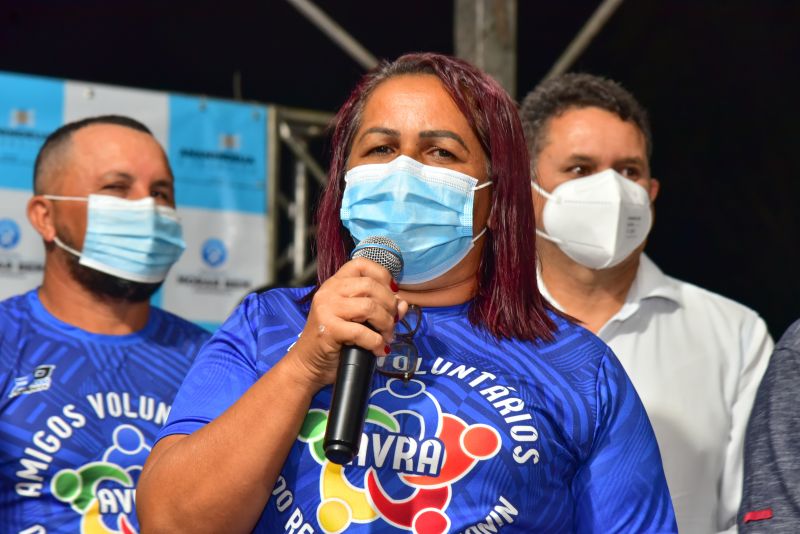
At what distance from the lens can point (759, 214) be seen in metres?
6.56

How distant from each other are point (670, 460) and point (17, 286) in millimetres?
2763

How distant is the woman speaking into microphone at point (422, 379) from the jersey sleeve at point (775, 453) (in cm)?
23

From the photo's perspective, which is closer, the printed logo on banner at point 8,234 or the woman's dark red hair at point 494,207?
the woman's dark red hair at point 494,207

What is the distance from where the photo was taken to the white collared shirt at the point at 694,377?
9.53ft

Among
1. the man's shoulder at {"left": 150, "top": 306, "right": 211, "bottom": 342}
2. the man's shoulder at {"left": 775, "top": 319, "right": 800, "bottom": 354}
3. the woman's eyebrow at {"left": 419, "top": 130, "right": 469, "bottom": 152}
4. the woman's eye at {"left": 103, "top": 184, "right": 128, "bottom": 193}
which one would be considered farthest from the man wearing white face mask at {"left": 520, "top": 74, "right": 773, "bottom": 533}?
the woman's eye at {"left": 103, "top": 184, "right": 128, "bottom": 193}

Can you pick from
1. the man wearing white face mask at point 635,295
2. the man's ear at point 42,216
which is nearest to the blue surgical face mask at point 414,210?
the man wearing white face mask at point 635,295

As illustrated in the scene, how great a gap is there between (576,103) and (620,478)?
1.70m

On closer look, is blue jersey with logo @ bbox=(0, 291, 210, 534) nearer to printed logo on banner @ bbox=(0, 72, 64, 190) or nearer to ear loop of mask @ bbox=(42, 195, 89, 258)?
ear loop of mask @ bbox=(42, 195, 89, 258)

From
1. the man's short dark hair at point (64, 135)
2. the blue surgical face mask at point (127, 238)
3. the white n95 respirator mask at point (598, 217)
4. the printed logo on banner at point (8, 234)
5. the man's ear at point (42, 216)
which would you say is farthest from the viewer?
the printed logo on banner at point (8, 234)

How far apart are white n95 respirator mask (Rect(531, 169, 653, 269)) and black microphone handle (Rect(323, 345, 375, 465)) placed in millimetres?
1732

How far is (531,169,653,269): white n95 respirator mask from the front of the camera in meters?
3.20

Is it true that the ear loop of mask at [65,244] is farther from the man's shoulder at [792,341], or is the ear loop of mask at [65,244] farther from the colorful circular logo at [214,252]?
the man's shoulder at [792,341]

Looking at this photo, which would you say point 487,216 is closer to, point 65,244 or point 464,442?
point 464,442

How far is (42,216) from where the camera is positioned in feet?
12.0
